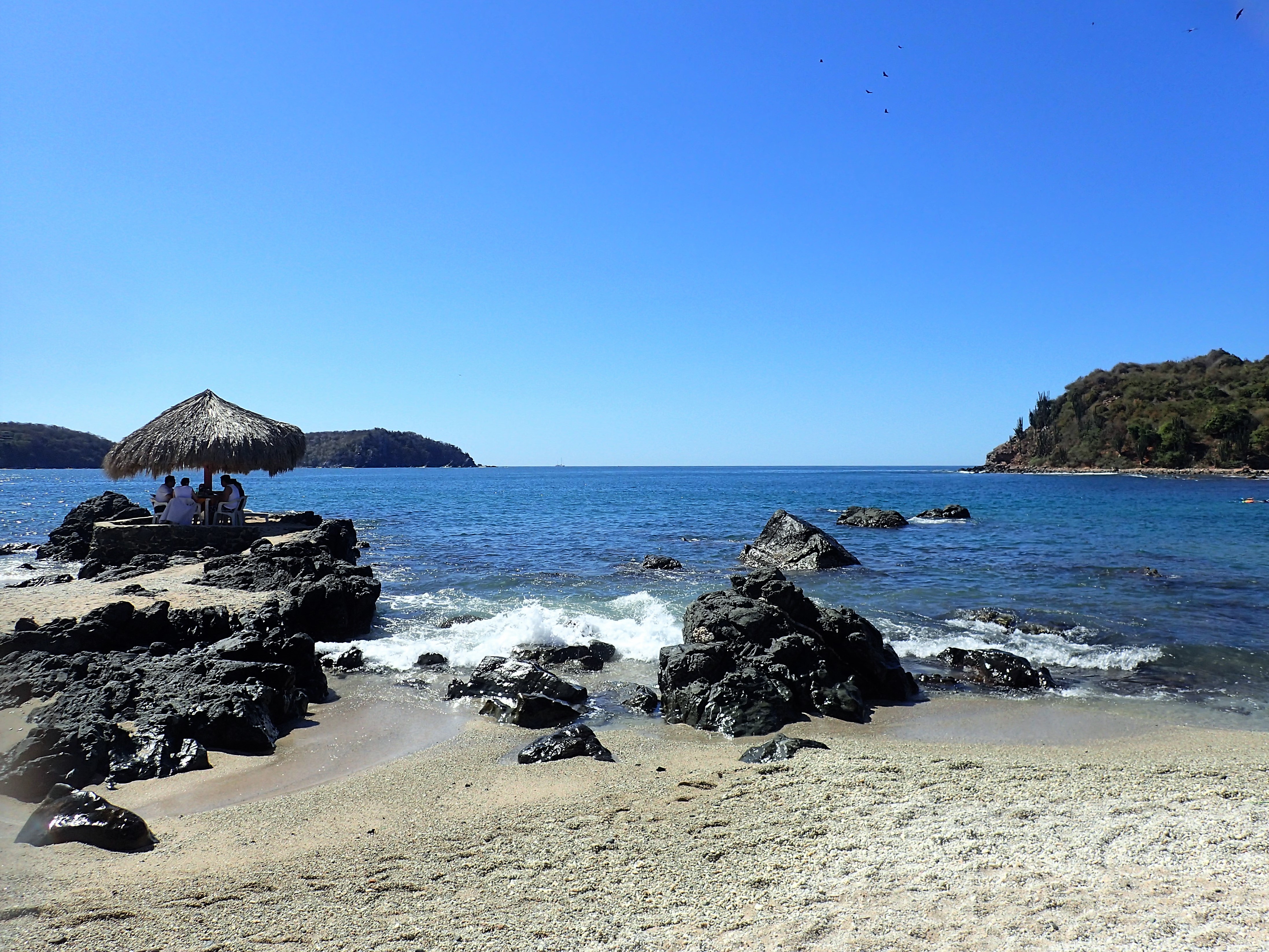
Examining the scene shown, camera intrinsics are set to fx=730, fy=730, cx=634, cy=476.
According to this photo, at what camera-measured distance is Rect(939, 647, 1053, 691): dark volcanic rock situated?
10195mm

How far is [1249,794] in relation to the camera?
6.09 metres

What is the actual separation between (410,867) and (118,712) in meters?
5.17

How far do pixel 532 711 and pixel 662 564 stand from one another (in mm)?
13575

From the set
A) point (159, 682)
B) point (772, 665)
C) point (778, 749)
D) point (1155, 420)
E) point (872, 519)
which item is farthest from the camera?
point (1155, 420)

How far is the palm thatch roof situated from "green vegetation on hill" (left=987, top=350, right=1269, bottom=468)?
11353cm

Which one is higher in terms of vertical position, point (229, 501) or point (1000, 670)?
point (229, 501)

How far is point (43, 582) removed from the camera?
16109mm

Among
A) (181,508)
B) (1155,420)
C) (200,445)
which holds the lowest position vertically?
(181,508)

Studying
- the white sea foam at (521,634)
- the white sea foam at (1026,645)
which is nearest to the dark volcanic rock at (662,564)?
the white sea foam at (521,634)

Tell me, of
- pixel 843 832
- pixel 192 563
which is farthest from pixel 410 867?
pixel 192 563

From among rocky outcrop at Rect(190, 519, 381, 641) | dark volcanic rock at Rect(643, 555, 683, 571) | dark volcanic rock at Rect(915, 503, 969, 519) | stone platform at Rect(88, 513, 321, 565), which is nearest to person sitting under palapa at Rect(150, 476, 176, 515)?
stone platform at Rect(88, 513, 321, 565)

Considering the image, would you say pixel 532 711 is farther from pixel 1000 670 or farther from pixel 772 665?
pixel 1000 670

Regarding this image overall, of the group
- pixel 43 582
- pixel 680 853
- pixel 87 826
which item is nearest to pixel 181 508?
pixel 43 582

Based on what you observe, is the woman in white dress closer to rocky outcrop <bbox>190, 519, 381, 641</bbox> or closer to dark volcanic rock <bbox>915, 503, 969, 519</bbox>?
rocky outcrop <bbox>190, 519, 381, 641</bbox>
